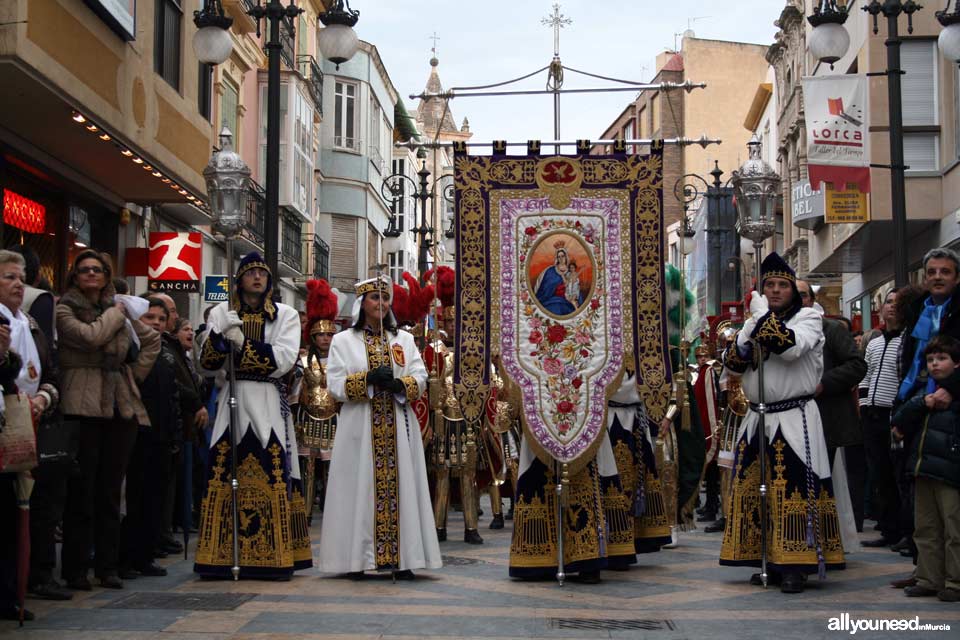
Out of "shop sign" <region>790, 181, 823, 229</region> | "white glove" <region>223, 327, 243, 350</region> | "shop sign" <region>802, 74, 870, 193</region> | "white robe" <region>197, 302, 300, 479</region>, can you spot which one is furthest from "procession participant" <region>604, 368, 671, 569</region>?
"shop sign" <region>790, 181, 823, 229</region>

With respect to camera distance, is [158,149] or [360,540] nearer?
[360,540]

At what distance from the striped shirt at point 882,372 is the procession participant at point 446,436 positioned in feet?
12.5

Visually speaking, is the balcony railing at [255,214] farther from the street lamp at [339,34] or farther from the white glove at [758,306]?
the white glove at [758,306]

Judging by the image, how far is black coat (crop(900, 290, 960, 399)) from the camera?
29.3 feet

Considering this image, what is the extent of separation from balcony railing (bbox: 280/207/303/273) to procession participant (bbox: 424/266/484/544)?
70.4 feet

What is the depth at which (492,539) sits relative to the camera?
12.9 m

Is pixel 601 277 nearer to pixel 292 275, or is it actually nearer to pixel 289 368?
pixel 289 368

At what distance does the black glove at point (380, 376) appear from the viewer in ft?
32.1

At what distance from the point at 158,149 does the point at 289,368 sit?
8.86 metres

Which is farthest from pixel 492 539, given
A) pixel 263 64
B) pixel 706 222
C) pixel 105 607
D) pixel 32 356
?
pixel 706 222

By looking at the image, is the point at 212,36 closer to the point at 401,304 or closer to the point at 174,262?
the point at 401,304

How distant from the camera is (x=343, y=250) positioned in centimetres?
4728

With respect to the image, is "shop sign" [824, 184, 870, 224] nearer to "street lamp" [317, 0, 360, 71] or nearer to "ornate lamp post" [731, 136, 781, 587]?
"ornate lamp post" [731, 136, 781, 587]

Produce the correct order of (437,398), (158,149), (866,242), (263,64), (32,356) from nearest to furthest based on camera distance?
1. (32,356)
2. (437,398)
3. (158,149)
4. (866,242)
5. (263,64)
